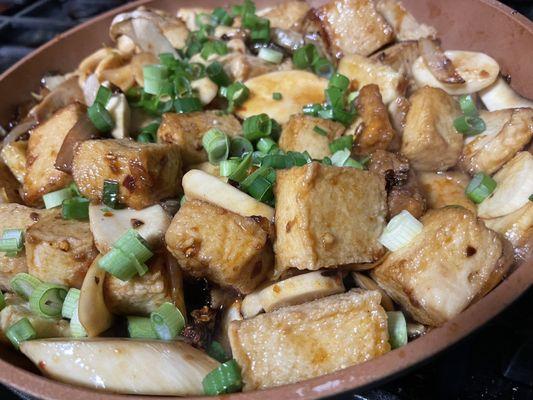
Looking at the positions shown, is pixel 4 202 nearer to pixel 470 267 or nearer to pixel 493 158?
pixel 470 267

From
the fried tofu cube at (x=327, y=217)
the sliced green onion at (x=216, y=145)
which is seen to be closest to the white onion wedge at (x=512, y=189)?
the fried tofu cube at (x=327, y=217)

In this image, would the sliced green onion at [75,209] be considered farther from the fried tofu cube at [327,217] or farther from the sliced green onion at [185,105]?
the fried tofu cube at [327,217]

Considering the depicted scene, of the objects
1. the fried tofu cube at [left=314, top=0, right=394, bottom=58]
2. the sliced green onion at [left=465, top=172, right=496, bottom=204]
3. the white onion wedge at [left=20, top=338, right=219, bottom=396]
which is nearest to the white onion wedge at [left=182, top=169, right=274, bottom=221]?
the white onion wedge at [left=20, top=338, right=219, bottom=396]

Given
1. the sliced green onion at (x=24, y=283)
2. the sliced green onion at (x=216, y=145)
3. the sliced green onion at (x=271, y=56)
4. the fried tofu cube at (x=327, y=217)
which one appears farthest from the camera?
the sliced green onion at (x=271, y=56)

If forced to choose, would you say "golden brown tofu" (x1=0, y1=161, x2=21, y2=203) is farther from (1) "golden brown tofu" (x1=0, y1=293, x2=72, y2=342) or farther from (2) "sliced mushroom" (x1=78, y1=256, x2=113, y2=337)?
(2) "sliced mushroom" (x1=78, y1=256, x2=113, y2=337)

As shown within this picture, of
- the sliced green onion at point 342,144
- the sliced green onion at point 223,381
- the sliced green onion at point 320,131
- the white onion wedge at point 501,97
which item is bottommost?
the sliced green onion at point 223,381

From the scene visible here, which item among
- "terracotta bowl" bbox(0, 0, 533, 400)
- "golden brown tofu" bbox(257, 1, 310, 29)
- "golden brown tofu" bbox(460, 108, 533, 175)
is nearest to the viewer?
"terracotta bowl" bbox(0, 0, 533, 400)
